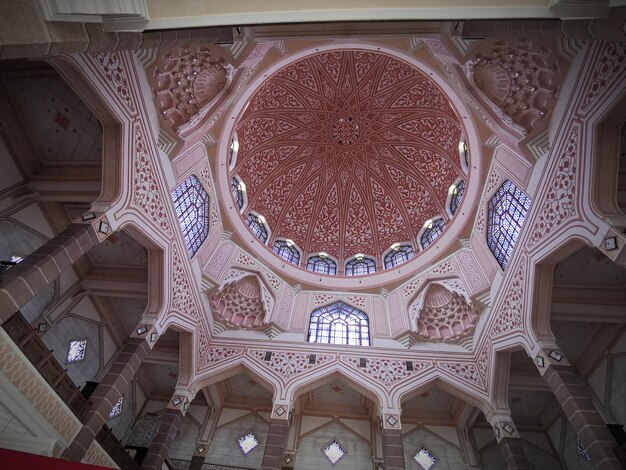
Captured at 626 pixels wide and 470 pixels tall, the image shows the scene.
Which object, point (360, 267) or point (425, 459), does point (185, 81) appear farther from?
point (425, 459)

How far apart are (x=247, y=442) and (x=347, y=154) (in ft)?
45.1

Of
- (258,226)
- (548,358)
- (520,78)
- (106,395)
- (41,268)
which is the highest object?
(258,226)

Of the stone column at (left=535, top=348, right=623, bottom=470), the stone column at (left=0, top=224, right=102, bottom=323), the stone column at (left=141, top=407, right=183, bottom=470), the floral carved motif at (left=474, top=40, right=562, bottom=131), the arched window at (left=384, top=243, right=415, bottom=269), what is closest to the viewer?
the stone column at (left=0, top=224, right=102, bottom=323)

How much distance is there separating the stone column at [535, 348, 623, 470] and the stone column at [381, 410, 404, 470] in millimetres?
4007

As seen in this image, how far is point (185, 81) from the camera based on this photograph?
28.2ft

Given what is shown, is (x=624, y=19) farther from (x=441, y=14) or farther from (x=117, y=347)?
(x=117, y=347)

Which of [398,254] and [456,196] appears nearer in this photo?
[456,196]

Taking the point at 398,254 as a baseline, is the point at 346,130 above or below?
above

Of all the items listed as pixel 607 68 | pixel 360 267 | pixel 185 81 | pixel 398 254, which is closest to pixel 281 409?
pixel 360 267

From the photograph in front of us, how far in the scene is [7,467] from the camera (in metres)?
2.63

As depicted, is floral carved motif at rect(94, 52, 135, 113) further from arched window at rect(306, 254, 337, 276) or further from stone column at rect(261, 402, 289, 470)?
arched window at rect(306, 254, 337, 276)

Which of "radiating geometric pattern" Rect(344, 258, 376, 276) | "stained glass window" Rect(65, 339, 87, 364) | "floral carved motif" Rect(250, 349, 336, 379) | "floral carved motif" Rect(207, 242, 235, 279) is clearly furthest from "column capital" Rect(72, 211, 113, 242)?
"radiating geometric pattern" Rect(344, 258, 376, 276)

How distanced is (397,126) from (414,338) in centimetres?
1032

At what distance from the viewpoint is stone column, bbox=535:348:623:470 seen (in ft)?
20.9
